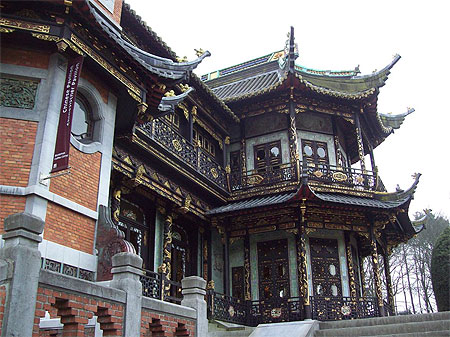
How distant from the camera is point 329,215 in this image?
16766 mm

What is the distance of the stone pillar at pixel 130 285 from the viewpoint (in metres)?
6.64

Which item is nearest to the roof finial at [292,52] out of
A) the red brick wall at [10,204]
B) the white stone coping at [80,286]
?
the red brick wall at [10,204]

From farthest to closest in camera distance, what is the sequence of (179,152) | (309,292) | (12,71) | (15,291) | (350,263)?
1. (350,263)
2. (309,292)
3. (179,152)
4. (12,71)
5. (15,291)

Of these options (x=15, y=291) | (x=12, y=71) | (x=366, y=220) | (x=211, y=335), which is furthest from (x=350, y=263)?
(x=15, y=291)

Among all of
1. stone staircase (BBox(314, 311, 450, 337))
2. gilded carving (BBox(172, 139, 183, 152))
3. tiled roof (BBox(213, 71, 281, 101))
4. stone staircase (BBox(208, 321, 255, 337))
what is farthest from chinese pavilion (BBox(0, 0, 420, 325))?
stone staircase (BBox(314, 311, 450, 337))

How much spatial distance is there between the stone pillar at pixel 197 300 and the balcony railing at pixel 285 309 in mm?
6340

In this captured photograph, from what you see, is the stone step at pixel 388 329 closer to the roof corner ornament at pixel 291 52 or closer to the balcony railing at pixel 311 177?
the balcony railing at pixel 311 177

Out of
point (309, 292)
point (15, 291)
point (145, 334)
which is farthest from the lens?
point (309, 292)

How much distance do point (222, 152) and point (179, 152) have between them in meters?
4.28

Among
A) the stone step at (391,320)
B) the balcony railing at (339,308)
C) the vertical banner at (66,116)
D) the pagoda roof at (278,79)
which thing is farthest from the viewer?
the pagoda roof at (278,79)

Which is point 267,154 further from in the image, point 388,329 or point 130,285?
point 130,285

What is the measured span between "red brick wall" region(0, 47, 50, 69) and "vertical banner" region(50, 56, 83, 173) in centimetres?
42

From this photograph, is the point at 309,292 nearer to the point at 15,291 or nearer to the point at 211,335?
the point at 211,335

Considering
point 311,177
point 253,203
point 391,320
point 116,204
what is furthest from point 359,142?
point 116,204
